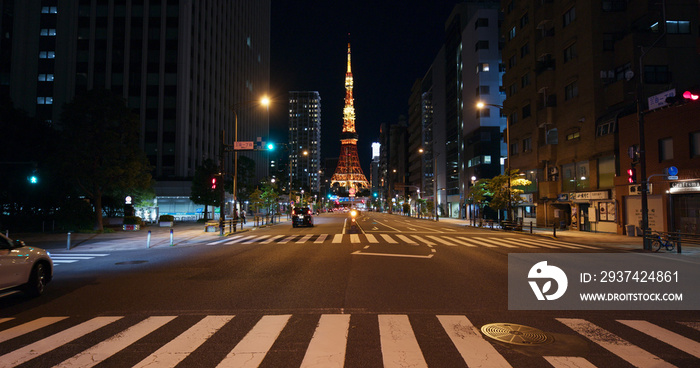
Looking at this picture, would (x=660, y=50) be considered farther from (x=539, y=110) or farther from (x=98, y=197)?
(x=98, y=197)

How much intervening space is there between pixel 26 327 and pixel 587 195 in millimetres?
35628

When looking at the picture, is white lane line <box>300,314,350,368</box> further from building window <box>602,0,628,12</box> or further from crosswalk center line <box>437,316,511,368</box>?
building window <box>602,0,628,12</box>

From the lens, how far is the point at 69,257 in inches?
653

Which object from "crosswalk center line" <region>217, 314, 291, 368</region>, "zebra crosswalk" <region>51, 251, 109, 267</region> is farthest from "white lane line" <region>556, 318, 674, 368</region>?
"zebra crosswalk" <region>51, 251, 109, 267</region>

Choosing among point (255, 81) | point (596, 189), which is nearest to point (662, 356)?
point (596, 189)

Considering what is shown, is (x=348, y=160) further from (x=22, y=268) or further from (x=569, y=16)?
(x=22, y=268)

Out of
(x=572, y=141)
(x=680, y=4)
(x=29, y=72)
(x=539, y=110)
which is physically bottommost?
(x=572, y=141)

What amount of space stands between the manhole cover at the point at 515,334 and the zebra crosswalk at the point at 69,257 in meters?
15.7

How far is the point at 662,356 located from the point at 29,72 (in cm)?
7509

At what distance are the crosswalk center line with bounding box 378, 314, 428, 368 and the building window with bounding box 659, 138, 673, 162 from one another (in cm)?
2541

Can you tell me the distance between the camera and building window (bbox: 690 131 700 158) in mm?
21906

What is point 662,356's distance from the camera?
5.18 meters

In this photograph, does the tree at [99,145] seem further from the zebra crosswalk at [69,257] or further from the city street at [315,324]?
the city street at [315,324]

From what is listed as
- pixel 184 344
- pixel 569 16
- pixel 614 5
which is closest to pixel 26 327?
pixel 184 344
